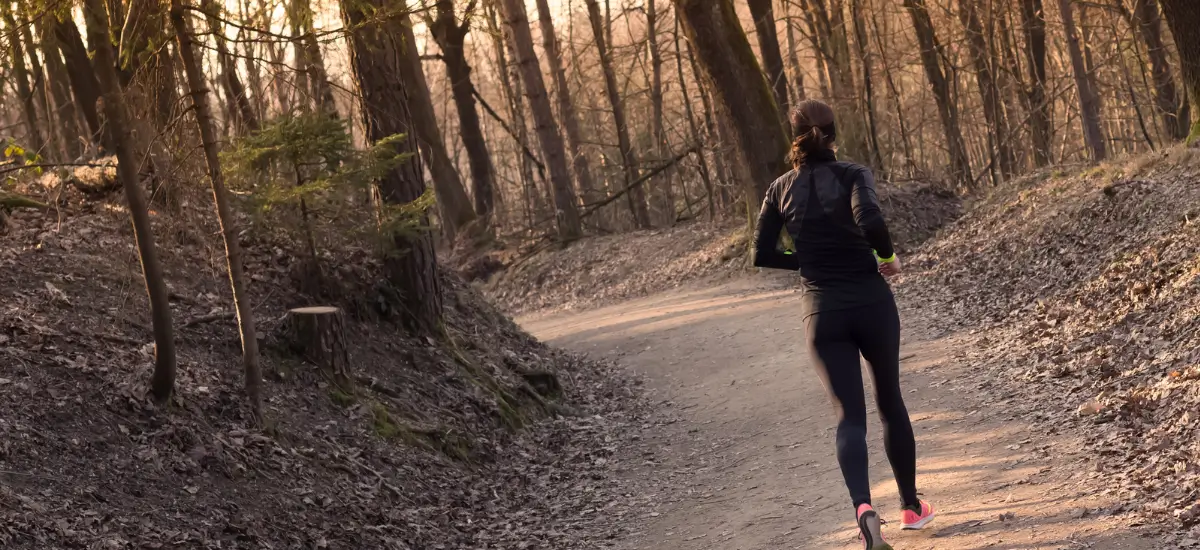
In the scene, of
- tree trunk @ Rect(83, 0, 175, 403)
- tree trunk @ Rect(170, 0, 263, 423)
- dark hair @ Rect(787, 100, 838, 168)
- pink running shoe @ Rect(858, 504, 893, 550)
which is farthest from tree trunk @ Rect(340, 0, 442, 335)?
pink running shoe @ Rect(858, 504, 893, 550)

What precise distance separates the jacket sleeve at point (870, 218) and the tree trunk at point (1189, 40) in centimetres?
977

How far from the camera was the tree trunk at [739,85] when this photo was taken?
16266mm

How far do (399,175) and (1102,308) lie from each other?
20.8ft

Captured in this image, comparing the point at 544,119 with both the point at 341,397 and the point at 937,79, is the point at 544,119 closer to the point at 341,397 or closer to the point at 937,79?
the point at 937,79

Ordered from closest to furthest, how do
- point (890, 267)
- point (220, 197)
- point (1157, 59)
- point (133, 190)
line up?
Answer: point (890, 267)
point (133, 190)
point (220, 197)
point (1157, 59)

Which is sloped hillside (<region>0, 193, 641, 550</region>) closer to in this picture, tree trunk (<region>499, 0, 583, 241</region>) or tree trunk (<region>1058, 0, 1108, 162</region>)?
tree trunk (<region>499, 0, 583, 241</region>)

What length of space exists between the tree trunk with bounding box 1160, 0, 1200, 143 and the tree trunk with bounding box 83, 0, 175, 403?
37.4 feet

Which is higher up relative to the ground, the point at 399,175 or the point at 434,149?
Result: the point at 434,149

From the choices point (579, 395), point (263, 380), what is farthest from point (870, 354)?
point (579, 395)

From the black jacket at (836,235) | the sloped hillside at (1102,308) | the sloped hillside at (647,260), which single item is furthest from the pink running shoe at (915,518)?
the sloped hillside at (647,260)

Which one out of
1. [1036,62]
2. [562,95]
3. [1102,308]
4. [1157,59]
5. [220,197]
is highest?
[562,95]

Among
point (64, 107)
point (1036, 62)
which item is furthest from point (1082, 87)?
point (64, 107)

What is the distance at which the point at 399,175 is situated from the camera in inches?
405

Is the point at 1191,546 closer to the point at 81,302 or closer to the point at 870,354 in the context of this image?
the point at 870,354
